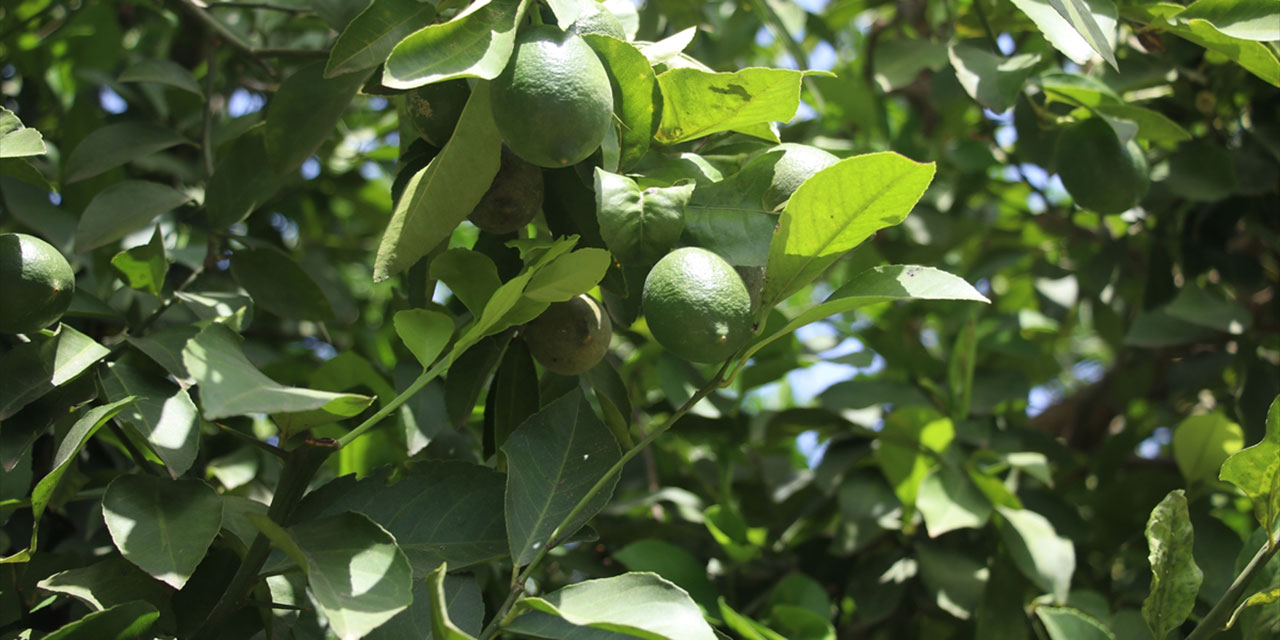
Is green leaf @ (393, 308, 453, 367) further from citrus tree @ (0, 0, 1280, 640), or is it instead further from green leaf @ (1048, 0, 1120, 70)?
green leaf @ (1048, 0, 1120, 70)

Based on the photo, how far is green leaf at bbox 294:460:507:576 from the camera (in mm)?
712

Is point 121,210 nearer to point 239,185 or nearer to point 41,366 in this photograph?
point 239,185

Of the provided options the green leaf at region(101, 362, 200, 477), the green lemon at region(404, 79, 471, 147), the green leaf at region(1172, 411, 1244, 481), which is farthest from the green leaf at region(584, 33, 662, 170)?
the green leaf at region(1172, 411, 1244, 481)

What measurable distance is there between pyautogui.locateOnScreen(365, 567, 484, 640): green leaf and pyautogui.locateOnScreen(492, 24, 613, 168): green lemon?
291 mm

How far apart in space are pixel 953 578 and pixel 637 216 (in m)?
0.70

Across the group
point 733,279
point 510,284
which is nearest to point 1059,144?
point 733,279

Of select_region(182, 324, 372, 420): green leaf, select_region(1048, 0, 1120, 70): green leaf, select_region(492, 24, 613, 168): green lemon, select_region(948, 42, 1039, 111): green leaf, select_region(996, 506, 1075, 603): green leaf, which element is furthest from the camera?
select_region(996, 506, 1075, 603): green leaf

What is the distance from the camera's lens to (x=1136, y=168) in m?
0.98

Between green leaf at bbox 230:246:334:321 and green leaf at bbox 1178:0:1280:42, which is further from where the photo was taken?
green leaf at bbox 230:246:334:321

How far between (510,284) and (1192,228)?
3.40 feet

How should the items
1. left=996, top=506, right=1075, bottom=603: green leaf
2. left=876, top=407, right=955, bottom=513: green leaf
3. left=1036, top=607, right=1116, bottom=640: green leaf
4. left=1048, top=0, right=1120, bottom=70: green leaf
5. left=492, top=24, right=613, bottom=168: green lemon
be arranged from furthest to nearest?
left=876, top=407, right=955, bottom=513: green leaf → left=996, top=506, right=1075, bottom=603: green leaf → left=1036, top=607, right=1116, bottom=640: green leaf → left=1048, top=0, right=1120, bottom=70: green leaf → left=492, top=24, right=613, bottom=168: green lemon

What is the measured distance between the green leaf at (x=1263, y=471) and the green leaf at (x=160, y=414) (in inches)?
29.1

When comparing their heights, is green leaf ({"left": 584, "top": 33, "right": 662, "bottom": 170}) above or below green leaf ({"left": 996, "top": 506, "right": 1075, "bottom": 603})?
above

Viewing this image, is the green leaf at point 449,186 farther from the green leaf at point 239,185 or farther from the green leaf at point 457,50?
the green leaf at point 239,185
